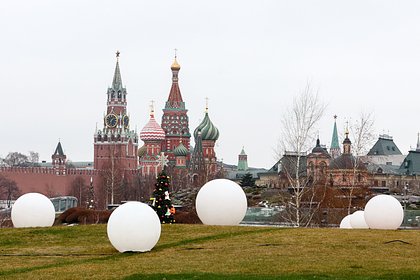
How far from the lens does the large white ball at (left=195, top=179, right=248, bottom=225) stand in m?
24.6

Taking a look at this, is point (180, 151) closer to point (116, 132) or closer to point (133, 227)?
point (116, 132)

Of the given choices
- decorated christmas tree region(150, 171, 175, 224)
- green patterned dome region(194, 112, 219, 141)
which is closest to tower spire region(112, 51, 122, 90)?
green patterned dome region(194, 112, 219, 141)

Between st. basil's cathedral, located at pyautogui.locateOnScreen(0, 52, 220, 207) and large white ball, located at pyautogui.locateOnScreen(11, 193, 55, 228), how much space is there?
7158 centimetres

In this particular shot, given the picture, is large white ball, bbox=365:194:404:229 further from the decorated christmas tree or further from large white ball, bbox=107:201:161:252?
the decorated christmas tree

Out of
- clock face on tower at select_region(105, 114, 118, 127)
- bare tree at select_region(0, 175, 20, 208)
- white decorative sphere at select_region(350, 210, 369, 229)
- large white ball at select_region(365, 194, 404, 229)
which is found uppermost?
clock face on tower at select_region(105, 114, 118, 127)

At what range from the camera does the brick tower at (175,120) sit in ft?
422

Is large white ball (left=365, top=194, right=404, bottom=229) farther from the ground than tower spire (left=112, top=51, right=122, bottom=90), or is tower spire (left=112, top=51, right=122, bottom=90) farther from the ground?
tower spire (left=112, top=51, right=122, bottom=90)

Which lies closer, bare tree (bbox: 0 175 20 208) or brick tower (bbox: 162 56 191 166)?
bare tree (bbox: 0 175 20 208)

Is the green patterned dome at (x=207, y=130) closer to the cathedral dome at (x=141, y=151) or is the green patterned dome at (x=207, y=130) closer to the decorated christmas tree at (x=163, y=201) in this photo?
the cathedral dome at (x=141, y=151)

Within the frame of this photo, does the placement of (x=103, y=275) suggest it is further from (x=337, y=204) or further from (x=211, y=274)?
(x=337, y=204)

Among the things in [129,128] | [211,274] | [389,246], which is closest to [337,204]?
[389,246]

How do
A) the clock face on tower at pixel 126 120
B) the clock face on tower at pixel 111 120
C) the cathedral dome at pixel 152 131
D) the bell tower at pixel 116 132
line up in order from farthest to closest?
the clock face on tower at pixel 126 120 < the clock face on tower at pixel 111 120 < the bell tower at pixel 116 132 < the cathedral dome at pixel 152 131

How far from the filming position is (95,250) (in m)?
21.1

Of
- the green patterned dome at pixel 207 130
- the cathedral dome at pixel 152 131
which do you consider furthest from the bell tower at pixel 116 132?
the green patterned dome at pixel 207 130
